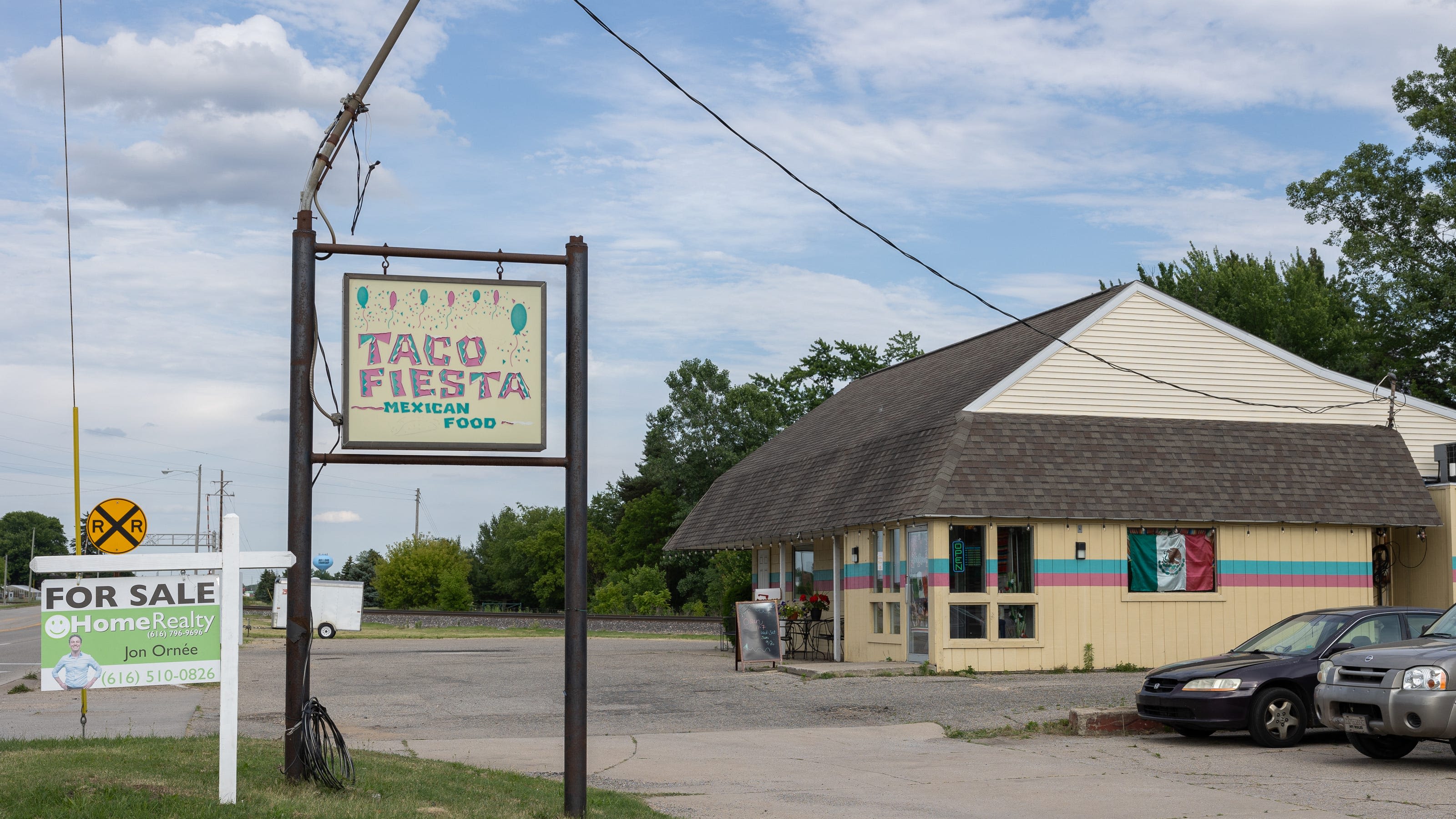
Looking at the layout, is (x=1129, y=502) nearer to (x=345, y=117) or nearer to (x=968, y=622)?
(x=968, y=622)

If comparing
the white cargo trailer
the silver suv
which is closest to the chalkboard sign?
the silver suv

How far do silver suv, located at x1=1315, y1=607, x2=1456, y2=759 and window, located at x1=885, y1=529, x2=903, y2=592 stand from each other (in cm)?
1206

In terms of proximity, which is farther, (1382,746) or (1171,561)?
(1171,561)

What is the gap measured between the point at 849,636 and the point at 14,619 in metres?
57.3

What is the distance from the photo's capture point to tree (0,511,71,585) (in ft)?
592

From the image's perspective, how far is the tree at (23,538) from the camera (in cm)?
18038

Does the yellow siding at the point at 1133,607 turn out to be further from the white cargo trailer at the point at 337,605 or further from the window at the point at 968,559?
the white cargo trailer at the point at 337,605

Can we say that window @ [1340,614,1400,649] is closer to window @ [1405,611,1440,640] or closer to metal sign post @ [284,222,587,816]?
window @ [1405,611,1440,640]

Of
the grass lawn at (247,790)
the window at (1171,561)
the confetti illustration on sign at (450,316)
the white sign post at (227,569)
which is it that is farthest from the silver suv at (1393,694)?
the window at (1171,561)

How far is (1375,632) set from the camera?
1434 centimetres

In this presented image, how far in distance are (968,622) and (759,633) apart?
397 centimetres

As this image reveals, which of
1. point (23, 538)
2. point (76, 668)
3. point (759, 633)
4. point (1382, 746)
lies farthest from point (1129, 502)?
point (23, 538)

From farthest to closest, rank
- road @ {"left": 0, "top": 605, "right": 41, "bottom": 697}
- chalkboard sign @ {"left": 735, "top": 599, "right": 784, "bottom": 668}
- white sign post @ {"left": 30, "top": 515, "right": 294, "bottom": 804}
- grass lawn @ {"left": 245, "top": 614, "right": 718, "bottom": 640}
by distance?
grass lawn @ {"left": 245, "top": 614, "right": 718, "bottom": 640}, road @ {"left": 0, "top": 605, "right": 41, "bottom": 697}, chalkboard sign @ {"left": 735, "top": 599, "right": 784, "bottom": 668}, white sign post @ {"left": 30, "top": 515, "right": 294, "bottom": 804}

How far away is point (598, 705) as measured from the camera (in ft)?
61.0
